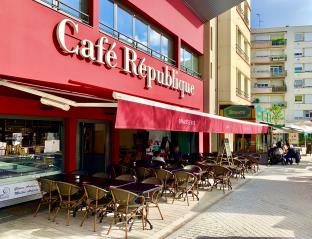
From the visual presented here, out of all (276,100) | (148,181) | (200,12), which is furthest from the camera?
(276,100)

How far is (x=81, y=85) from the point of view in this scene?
9.34 metres

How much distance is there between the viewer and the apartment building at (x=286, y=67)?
62.2m

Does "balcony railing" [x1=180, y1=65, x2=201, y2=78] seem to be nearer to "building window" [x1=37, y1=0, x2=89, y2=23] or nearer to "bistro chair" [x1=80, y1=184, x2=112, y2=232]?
"building window" [x1=37, y1=0, x2=89, y2=23]

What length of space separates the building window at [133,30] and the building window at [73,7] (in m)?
0.89

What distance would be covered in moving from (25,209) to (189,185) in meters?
5.08

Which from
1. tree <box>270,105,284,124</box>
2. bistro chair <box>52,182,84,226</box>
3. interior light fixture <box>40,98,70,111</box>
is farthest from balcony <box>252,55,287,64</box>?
bistro chair <box>52,182,84,226</box>

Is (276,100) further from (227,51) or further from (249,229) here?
(249,229)

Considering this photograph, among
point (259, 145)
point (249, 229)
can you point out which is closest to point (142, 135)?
point (249, 229)

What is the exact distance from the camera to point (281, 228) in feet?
27.9

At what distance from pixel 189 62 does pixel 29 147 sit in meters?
12.3

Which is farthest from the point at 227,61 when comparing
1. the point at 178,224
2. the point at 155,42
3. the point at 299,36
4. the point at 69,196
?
the point at 299,36

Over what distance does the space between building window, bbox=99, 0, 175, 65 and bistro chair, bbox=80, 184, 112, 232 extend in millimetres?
5876

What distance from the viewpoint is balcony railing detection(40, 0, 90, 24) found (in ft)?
31.3

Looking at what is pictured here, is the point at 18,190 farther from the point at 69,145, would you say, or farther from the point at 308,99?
the point at 308,99
